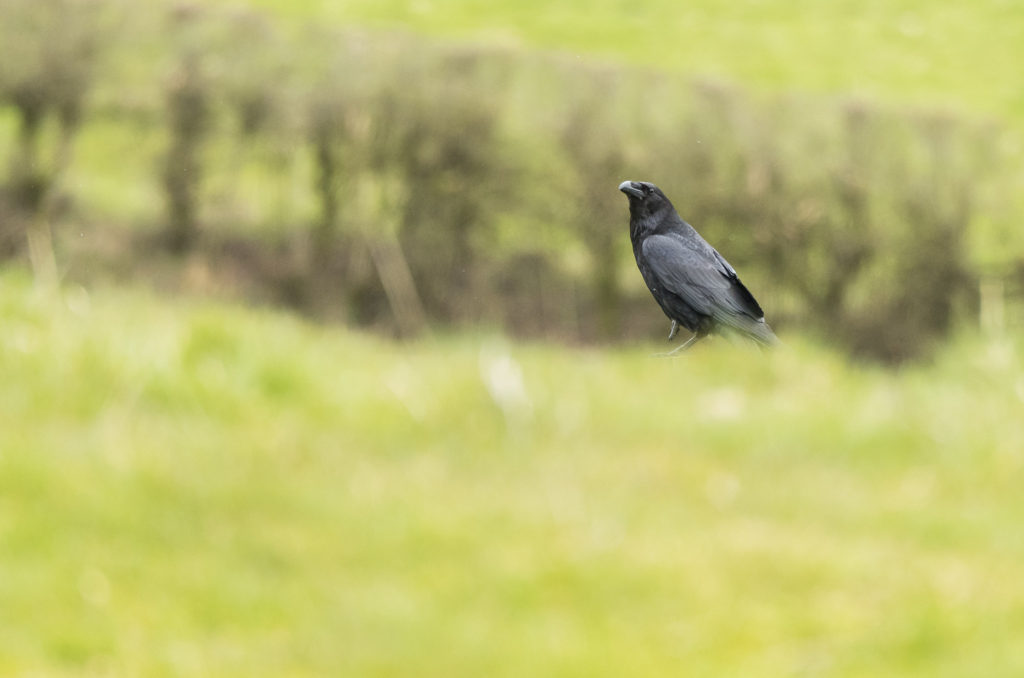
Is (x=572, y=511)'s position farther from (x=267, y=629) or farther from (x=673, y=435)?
(x=267, y=629)

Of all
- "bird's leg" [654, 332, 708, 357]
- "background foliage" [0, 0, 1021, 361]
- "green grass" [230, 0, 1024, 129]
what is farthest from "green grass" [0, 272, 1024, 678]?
"green grass" [230, 0, 1024, 129]

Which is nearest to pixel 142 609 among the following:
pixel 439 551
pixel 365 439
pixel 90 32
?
pixel 439 551

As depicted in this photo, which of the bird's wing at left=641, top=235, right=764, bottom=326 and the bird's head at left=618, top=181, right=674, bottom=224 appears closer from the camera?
the bird's wing at left=641, top=235, right=764, bottom=326

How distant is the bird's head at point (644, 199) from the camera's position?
1968 millimetres

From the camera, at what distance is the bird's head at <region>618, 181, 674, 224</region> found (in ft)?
6.46

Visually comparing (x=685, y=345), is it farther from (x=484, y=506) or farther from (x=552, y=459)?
(x=552, y=459)

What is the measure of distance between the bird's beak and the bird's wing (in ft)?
0.55

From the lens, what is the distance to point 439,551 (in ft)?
15.3

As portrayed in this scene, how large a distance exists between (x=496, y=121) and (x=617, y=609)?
5771 millimetres

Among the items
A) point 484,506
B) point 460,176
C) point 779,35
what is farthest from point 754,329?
point 779,35

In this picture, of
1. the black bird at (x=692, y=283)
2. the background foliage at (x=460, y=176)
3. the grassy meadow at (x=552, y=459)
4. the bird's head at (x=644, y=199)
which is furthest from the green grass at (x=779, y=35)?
the black bird at (x=692, y=283)

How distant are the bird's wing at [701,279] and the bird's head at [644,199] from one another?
10 centimetres

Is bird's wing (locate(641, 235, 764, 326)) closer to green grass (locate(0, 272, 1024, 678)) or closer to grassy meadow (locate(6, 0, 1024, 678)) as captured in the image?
grassy meadow (locate(6, 0, 1024, 678))

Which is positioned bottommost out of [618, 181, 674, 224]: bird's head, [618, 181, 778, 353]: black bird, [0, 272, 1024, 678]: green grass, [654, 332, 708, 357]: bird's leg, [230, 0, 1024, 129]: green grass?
[0, 272, 1024, 678]: green grass
